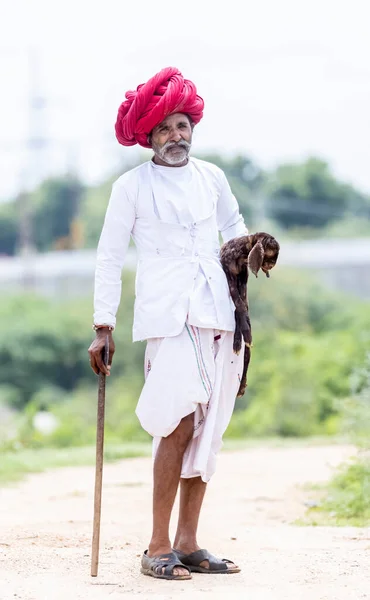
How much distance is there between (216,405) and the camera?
191 inches

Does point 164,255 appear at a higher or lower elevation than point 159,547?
higher

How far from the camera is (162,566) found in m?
4.64

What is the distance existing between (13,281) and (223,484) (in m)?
28.1

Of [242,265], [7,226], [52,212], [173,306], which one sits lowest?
[173,306]

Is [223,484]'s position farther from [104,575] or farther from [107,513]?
[104,575]

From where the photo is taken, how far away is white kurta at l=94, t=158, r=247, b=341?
189 inches

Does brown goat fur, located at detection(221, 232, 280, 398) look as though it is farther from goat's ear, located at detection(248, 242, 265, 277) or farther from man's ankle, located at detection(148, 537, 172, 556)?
man's ankle, located at detection(148, 537, 172, 556)

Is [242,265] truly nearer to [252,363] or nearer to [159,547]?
[159,547]

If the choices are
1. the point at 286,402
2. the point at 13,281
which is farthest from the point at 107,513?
the point at 13,281

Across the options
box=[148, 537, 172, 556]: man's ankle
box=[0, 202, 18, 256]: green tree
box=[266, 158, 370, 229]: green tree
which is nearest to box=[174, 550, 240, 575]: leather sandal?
box=[148, 537, 172, 556]: man's ankle

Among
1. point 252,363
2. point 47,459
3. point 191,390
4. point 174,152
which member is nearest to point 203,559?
point 191,390

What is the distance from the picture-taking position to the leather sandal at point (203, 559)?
480 cm

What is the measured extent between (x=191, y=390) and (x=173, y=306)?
367 mm

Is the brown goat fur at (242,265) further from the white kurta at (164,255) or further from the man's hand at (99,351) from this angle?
the man's hand at (99,351)
